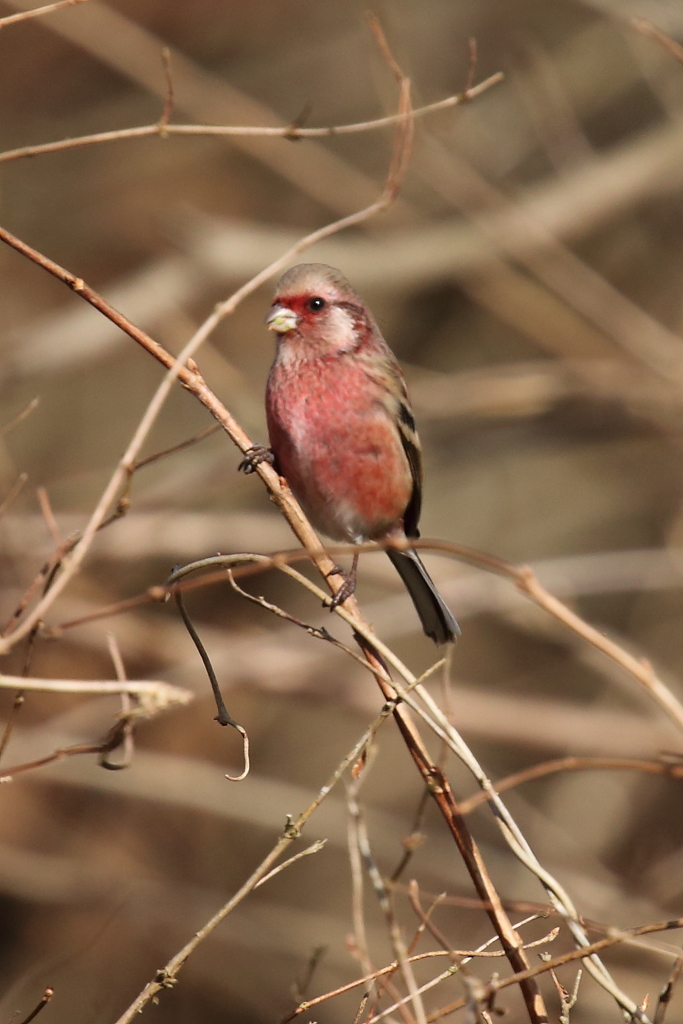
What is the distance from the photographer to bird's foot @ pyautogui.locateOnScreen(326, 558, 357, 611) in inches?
137

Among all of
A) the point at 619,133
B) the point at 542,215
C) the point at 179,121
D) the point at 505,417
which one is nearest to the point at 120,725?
the point at 505,417

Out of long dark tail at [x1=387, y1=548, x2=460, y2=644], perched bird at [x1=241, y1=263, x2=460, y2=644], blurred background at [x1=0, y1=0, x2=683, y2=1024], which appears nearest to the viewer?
perched bird at [x1=241, y1=263, x2=460, y2=644]

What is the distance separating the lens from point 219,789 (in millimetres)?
7805

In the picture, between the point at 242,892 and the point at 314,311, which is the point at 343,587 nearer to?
the point at 314,311

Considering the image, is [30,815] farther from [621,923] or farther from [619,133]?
[619,133]

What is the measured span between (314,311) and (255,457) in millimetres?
1776

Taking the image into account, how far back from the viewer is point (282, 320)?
5.32 m

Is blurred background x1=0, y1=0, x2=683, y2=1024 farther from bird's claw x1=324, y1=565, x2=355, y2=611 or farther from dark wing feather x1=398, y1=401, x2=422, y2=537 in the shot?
bird's claw x1=324, y1=565, x2=355, y2=611

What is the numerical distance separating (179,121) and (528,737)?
5690 mm

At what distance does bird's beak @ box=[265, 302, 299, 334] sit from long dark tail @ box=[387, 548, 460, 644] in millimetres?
1213

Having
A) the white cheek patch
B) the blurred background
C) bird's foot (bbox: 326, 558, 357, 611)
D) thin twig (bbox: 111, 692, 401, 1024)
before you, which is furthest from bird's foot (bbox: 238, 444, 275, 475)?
the blurred background

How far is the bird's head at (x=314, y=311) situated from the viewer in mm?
5359

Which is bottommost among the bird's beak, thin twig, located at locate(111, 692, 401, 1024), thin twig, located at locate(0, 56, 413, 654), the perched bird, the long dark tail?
thin twig, located at locate(111, 692, 401, 1024)

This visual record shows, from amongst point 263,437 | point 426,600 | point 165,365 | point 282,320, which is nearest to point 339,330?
point 282,320
